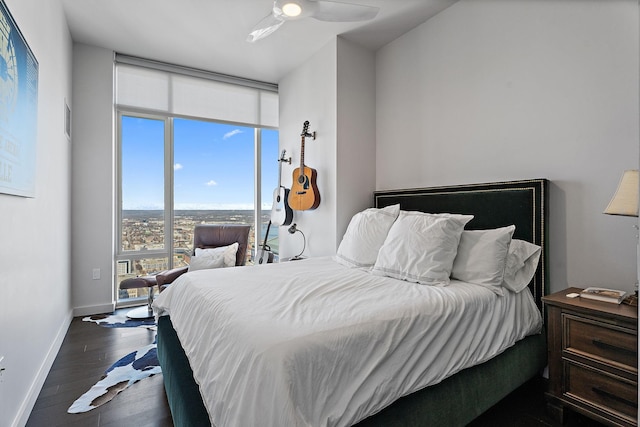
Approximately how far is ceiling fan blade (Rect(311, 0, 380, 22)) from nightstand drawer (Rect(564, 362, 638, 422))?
241 centimetres

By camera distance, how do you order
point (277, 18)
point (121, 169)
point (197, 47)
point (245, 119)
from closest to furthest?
point (277, 18)
point (197, 47)
point (121, 169)
point (245, 119)

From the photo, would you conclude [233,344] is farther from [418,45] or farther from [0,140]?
[418,45]

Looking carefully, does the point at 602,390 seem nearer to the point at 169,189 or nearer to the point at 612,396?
→ the point at 612,396

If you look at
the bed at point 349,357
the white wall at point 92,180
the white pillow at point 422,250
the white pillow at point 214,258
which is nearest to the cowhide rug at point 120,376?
the bed at point 349,357

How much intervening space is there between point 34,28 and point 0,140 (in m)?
1.08

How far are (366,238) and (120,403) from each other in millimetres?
1872

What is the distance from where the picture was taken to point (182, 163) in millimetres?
4016

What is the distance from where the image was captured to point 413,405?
1.29 meters

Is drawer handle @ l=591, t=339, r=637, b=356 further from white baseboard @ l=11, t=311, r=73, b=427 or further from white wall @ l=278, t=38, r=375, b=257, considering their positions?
white baseboard @ l=11, t=311, r=73, b=427

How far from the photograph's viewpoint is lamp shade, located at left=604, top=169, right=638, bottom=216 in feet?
4.69

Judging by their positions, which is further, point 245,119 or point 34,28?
point 245,119

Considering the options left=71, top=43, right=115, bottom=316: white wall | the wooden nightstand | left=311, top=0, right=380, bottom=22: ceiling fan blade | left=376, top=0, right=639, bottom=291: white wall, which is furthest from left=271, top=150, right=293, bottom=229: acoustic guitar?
the wooden nightstand

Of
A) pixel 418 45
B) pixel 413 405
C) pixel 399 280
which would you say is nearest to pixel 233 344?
pixel 413 405

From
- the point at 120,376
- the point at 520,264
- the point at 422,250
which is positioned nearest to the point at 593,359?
the point at 520,264
